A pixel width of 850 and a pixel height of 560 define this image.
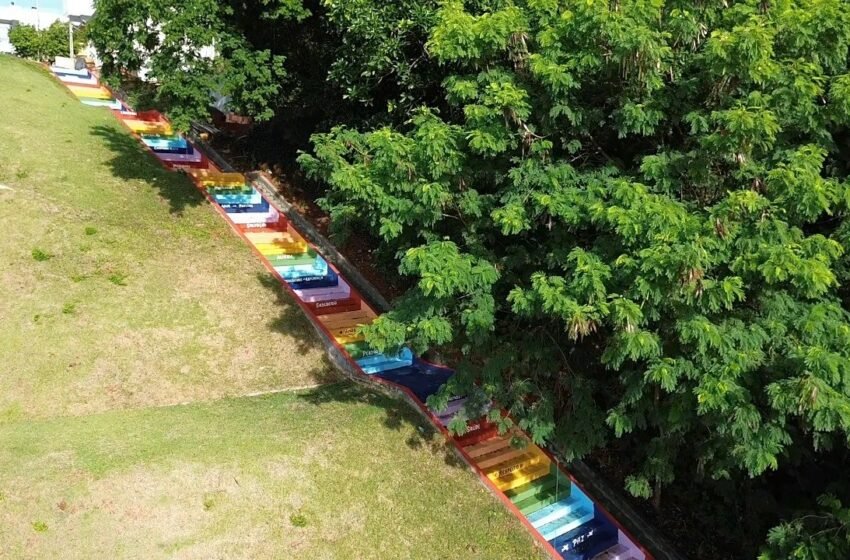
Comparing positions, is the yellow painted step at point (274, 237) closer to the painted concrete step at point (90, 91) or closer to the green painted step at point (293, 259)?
the green painted step at point (293, 259)

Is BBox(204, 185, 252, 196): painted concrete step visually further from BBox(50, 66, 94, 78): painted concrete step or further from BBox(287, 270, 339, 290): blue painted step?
BBox(50, 66, 94, 78): painted concrete step

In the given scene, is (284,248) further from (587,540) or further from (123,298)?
(587,540)

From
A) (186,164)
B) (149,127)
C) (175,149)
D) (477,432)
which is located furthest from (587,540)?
(149,127)

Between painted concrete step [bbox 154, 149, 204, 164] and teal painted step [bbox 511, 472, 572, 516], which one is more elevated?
painted concrete step [bbox 154, 149, 204, 164]

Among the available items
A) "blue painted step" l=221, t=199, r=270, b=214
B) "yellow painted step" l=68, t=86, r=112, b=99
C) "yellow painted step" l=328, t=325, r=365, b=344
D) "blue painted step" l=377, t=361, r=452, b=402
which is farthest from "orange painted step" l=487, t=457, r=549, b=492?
"yellow painted step" l=68, t=86, r=112, b=99

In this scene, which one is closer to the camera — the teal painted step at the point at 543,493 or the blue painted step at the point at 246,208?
the teal painted step at the point at 543,493

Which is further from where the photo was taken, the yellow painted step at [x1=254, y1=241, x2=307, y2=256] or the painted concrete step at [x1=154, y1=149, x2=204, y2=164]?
the painted concrete step at [x1=154, y1=149, x2=204, y2=164]

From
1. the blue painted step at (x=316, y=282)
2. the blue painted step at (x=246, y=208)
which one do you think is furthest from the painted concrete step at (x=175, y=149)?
the blue painted step at (x=316, y=282)

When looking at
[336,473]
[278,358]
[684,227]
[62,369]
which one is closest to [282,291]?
[278,358]
